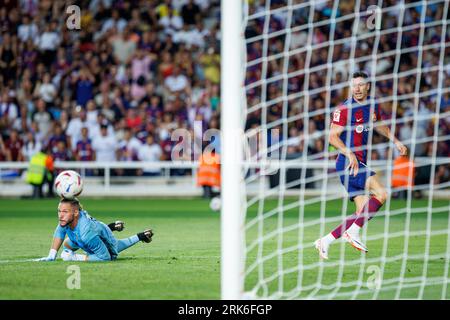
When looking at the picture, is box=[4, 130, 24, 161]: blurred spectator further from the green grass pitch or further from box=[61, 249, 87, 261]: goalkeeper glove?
box=[61, 249, 87, 261]: goalkeeper glove

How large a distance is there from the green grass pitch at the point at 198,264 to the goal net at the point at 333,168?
0.04 m

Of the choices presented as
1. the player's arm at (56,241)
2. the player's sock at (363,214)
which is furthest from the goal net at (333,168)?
the player's arm at (56,241)

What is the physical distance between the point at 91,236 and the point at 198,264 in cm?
106

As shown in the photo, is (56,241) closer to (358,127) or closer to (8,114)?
(358,127)

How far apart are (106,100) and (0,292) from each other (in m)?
13.1

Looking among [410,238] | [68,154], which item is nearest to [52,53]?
[68,154]

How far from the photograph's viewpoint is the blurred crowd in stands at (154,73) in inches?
753

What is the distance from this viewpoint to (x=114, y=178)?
62.6ft

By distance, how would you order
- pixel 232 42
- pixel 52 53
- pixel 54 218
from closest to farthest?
pixel 232 42 < pixel 54 218 < pixel 52 53

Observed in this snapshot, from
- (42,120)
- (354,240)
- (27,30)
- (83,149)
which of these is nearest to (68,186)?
(354,240)

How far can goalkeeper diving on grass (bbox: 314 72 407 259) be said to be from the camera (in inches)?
375

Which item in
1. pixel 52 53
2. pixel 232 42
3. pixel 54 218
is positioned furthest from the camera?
pixel 52 53

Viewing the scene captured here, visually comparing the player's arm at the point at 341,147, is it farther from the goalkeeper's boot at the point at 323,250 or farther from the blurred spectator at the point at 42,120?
the blurred spectator at the point at 42,120

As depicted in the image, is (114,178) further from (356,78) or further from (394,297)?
(394,297)
